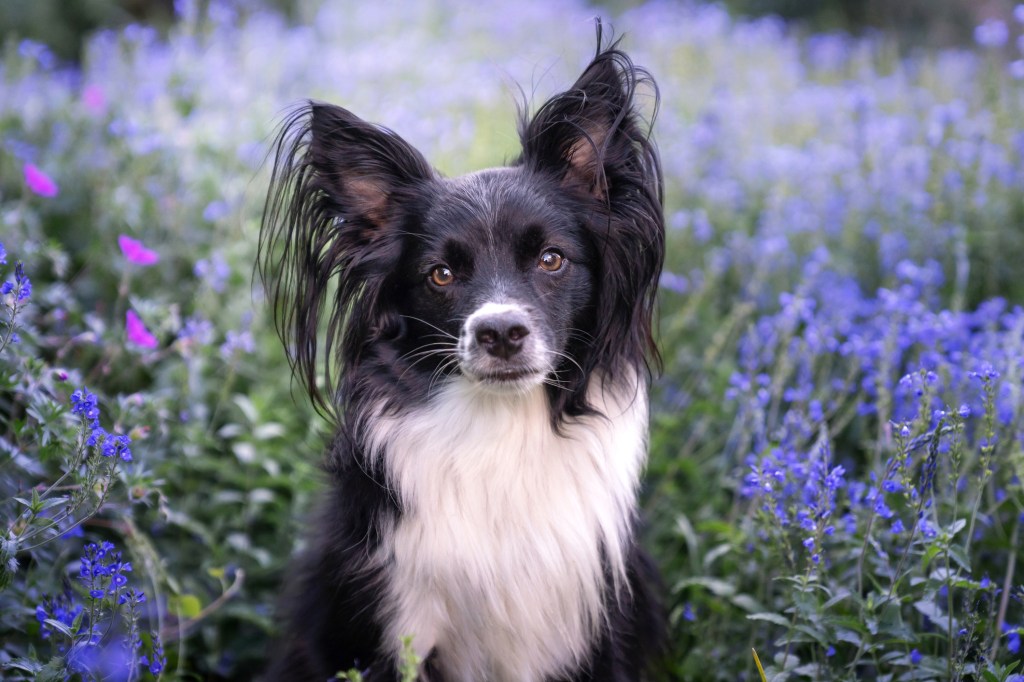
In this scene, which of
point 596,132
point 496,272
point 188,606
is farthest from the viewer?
point 188,606

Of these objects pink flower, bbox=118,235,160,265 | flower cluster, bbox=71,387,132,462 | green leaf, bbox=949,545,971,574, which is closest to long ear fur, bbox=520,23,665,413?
green leaf, bbox=949,545,971,574

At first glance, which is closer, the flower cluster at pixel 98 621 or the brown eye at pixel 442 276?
the flower cluster at pixel 98 621

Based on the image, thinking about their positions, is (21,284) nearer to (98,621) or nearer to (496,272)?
(98,621)

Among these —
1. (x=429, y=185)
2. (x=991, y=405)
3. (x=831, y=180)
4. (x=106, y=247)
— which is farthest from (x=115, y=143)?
(x=991, y=405)

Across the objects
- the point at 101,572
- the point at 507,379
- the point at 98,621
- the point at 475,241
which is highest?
the point at 475,241

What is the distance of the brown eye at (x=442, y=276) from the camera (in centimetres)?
302

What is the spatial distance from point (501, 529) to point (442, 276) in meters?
0.83

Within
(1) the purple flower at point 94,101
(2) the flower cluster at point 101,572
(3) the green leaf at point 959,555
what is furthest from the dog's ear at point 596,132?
(1) the purple flower at point 94,101

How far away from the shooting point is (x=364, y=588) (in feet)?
9.65

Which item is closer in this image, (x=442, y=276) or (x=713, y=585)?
(x=442, y=276)

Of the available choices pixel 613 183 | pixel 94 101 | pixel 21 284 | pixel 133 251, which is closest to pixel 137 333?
pixel 133 251

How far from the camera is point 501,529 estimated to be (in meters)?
2.99

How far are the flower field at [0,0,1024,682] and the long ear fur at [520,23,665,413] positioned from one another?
0.35 meters

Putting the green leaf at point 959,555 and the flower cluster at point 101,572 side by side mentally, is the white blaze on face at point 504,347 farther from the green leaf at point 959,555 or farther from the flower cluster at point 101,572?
the green leaf at point 959,555
